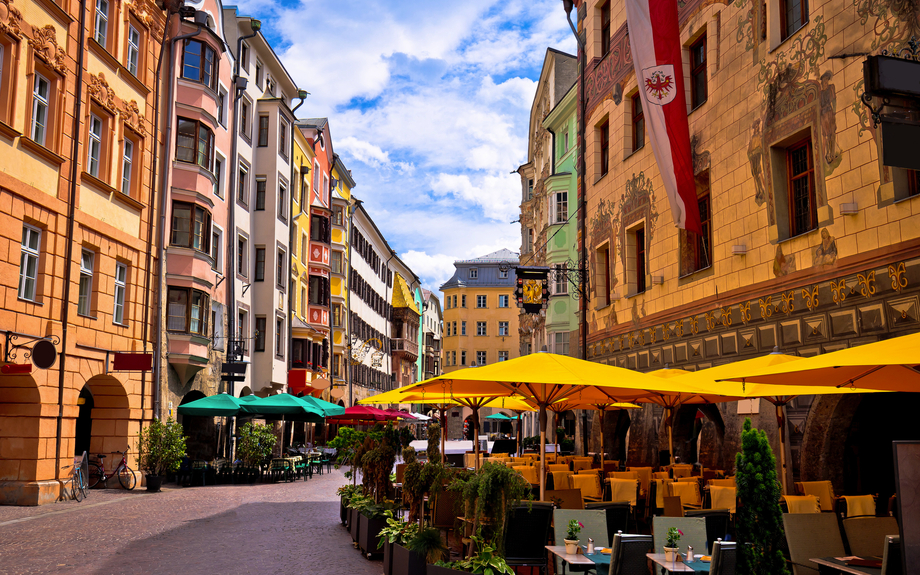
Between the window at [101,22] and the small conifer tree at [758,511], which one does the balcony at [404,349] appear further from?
the small conifer tree at [758,511]

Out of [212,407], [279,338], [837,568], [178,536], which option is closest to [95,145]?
[212,407]

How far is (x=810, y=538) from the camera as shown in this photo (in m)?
8.16

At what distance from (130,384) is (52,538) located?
10020 mm

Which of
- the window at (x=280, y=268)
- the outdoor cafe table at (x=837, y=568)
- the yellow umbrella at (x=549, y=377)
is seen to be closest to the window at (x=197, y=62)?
the window at (x=280, y=268)

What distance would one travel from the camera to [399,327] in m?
81.6

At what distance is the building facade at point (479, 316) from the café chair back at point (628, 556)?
290 ft

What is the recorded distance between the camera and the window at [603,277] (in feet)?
80.3

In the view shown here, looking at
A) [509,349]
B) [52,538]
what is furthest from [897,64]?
[509,349]

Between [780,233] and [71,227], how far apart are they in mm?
15615

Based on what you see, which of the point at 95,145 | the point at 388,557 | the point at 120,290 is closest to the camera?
the point at 388,557

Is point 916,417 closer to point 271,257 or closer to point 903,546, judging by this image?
point 903,546

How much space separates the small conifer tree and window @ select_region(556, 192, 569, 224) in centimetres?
3139

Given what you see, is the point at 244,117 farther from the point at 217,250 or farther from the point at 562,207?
the point at 562,207

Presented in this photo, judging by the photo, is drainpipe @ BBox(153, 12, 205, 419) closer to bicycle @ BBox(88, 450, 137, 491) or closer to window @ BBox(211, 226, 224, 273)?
bicycle @ BBox(88, 450, 137, 491)
